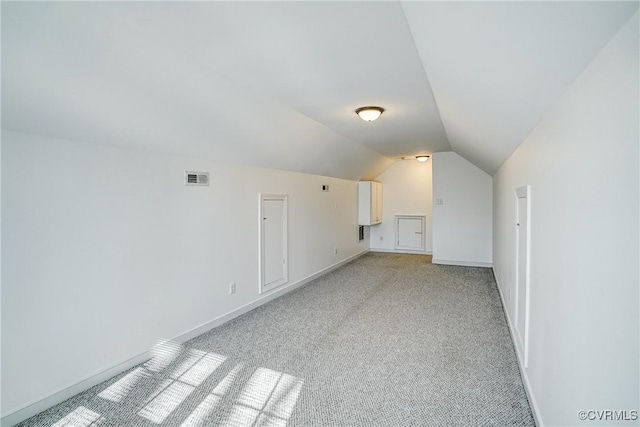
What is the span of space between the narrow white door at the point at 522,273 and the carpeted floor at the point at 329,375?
0.30m

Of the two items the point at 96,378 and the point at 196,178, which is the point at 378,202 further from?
the point at 96,378

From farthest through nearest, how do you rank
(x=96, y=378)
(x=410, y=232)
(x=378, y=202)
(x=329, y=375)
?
(x=410, y=232) < (x=378, y=202) < (x=329, y=375) < (x=96, y=378)

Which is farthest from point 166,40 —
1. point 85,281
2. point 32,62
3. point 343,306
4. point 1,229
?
point 343,306

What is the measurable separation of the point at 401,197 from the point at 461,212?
199 cm

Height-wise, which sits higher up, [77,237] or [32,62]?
[32,62]

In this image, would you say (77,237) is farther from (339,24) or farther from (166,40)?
(339,24)

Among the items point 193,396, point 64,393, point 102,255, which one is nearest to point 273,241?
point 102,255

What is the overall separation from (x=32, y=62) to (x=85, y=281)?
153 centimetres

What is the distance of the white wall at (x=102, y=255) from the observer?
2156mm

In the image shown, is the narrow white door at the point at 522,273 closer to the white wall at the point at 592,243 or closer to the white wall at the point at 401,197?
the white wall at the point at 592,243

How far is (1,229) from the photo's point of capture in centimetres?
206

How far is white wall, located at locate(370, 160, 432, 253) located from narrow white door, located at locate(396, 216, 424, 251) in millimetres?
107

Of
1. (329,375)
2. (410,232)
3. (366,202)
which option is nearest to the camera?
(329,375)

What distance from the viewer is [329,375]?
269 centimetres
